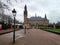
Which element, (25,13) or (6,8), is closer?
(6,8)

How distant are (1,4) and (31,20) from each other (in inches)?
6438

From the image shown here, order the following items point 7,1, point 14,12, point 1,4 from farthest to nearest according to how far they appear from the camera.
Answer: point 14,12
point 1,4
point 7,1

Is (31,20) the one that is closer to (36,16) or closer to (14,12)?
(36,16)

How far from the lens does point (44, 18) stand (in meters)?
180

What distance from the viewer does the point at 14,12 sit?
684 inches

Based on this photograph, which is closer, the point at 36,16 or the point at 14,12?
the point at 14,12

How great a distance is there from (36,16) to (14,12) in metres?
168

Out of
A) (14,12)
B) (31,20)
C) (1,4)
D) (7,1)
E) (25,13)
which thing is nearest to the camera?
(7,1)

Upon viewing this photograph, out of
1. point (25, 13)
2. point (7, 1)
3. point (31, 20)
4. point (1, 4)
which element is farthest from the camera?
point (31, 20)

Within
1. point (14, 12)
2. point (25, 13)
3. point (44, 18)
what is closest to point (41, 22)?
point (44, 18)

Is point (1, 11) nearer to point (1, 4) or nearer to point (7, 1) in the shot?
point (1, 4)

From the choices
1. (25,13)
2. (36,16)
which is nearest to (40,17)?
(36,16)

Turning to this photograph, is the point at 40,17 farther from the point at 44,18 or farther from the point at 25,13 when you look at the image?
the point at 25,13

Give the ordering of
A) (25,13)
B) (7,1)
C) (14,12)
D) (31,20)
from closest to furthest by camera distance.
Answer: (7,1)
(14,12)
(25,13)
(31,20)
